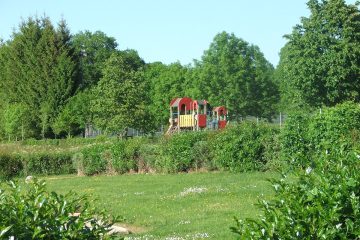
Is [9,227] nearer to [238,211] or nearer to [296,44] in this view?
[238,211]

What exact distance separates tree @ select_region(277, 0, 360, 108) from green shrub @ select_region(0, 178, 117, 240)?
41574mm

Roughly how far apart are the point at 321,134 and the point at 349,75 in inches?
998

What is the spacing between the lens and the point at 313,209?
453 cm

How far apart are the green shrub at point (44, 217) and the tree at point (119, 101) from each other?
3929 cm

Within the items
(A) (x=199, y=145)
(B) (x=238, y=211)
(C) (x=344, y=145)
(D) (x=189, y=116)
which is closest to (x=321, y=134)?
(A) (x=199, y=145)

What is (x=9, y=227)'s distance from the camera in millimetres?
3988

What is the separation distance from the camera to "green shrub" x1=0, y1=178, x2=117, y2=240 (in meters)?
4.21

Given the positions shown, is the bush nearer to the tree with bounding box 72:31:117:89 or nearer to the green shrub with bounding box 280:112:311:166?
the green shrub with bounding box 280:112:311:166

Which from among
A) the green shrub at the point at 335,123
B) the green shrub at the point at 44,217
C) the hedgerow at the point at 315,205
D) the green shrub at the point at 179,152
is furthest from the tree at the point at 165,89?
the green shrub at the point at 44,217

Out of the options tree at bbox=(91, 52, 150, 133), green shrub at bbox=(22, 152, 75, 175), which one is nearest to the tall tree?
tree at bbox=(91, 52, 150, 133)

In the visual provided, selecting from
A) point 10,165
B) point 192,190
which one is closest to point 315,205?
point 192,190

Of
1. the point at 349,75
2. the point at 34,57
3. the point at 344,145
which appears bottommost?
the point at 344,145

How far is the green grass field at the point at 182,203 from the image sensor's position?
1220 cm

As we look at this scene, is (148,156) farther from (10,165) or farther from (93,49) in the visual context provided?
(93,49)
